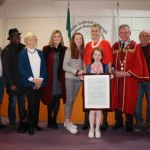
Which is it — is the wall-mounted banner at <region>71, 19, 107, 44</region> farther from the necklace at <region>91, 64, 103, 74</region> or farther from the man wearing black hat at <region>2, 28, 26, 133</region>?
the necklace at <region>91, 64, 103, 74</region>

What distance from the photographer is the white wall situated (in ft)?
23.6

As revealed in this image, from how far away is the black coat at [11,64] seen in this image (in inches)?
147

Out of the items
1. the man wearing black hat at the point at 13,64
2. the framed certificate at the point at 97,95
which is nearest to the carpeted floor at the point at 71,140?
the man wearing black hat at the point at 13,64

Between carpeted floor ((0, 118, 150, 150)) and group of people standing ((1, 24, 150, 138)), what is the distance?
0.11m

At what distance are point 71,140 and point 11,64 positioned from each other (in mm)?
1282

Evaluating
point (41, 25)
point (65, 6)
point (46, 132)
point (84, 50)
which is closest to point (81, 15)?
point (65, 6)

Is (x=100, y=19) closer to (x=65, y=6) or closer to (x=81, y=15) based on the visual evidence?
(x=81, y=15)

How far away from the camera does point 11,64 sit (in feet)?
12.4

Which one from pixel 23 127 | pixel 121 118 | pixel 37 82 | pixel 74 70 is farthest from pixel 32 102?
pixel 121 118

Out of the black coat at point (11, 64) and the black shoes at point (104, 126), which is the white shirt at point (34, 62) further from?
the black shoes at point (104, 126)

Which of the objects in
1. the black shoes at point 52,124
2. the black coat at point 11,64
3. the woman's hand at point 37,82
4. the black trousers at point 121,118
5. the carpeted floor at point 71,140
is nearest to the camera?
the carpeted floor at point 71,140

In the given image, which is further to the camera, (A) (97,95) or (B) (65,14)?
(B) (65,14)

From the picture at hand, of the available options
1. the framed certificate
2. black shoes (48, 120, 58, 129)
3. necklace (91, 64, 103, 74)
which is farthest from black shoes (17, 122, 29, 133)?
necklace (91, 64, 103, 74)

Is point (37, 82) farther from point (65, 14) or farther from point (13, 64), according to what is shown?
point (65, 14)
